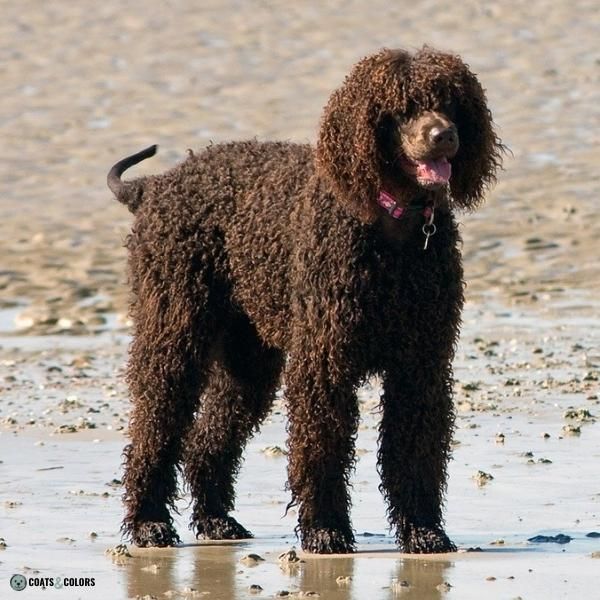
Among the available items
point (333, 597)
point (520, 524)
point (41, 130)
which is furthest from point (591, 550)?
point (41, 130)

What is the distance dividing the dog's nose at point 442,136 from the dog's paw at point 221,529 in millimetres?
2009

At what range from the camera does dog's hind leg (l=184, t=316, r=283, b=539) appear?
8.19m

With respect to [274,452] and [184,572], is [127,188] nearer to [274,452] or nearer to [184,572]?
[274,452]

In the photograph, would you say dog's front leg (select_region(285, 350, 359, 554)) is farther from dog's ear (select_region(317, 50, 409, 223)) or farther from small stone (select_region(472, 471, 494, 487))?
small stone (select_region(472, 471, 494, 487))

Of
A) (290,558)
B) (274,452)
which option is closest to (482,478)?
(274,452)

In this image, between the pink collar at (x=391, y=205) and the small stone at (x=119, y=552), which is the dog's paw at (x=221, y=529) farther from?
the pink collar at (x=391, y=205)

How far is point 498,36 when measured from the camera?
78.6ft

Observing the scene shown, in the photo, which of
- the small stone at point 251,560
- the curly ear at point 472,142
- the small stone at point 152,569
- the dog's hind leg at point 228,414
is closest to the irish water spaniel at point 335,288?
the curly ear at point 472,142

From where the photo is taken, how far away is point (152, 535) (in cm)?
776

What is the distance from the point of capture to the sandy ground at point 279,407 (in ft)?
23.8

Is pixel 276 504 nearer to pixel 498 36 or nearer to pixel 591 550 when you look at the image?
pixel 591 550

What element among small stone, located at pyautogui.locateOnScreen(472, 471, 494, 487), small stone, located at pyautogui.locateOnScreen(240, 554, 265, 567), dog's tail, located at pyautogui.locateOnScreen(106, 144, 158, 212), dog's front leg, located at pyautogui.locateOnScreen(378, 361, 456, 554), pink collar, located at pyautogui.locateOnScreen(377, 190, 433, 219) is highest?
dog's tail, located at pyautogui.locateOnScreen(106, 144, 158, 212)

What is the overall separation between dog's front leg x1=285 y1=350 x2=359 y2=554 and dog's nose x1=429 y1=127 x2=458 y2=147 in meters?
1.00

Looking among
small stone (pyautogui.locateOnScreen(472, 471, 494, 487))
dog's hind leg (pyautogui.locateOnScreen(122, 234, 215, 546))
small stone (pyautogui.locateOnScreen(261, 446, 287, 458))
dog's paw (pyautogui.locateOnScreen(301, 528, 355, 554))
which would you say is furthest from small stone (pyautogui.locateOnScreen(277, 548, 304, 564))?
small stone (pyautogui.locateOnScreen(261, 446, 287, 458))
